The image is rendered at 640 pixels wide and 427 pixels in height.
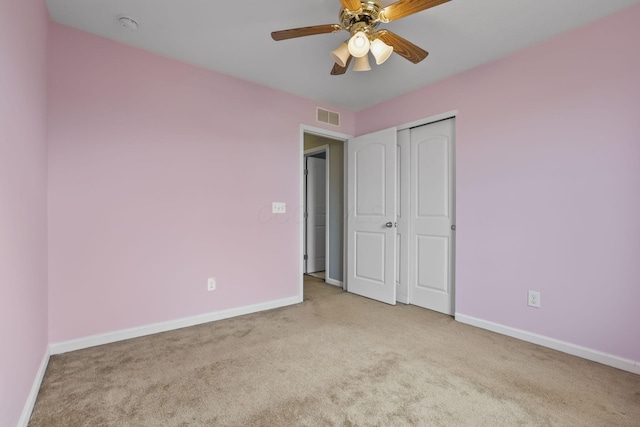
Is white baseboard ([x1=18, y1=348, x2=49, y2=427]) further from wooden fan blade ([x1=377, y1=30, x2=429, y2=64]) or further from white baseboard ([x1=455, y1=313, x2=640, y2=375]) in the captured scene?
white baseboard ([x1=455, y1=313, x2=640, y2=375])

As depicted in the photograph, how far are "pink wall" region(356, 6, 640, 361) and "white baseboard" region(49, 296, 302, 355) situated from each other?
1993mm

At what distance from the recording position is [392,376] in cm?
195

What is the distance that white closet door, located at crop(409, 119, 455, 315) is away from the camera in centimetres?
320

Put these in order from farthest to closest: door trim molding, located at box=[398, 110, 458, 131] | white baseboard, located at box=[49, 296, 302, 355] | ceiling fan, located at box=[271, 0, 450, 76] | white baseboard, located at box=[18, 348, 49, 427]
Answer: door trim molding, located at box=[398, 110, 458, 131], white baseboard, located at box=[49, 296, 302, 355], ceiling fan, located at box=[271, 0, 450, 76], white baseboard, located at box=[18, 348, 49, 427]

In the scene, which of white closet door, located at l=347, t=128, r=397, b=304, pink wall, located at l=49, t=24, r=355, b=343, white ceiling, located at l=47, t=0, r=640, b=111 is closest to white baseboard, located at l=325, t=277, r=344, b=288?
white closet door, located at l=347, t=128, r=397, b=304

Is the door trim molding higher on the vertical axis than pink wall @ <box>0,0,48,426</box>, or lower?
higher

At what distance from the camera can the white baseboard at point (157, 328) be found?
2304 mm

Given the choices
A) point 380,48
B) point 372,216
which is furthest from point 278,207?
point 380,48

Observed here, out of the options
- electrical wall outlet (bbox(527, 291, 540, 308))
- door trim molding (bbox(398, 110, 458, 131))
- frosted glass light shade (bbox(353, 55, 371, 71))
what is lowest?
electrical wall outlet (bbox(527, 291, 540, 308))

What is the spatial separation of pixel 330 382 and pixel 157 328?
1.66 meters

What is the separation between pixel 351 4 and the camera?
1.68m

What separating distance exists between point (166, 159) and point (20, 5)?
1329 millimetres

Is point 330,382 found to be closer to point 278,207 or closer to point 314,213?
point 278,207

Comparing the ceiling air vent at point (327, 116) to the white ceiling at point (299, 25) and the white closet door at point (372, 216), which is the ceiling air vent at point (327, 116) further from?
the white ceiling at point (299, 25)
